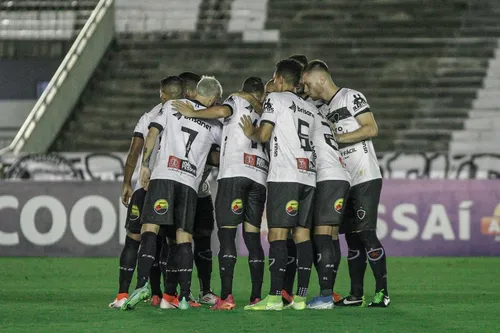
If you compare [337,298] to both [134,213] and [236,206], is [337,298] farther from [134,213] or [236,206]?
[134,213]

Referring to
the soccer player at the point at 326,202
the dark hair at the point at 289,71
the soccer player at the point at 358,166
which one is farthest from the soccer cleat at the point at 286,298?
the dark hair at the point at 289,71

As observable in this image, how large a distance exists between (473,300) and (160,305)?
2.70 m

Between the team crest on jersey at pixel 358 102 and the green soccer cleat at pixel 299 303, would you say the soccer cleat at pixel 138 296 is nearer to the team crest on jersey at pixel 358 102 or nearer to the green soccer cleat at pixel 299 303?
the green soccer cleat at pixel 299 303

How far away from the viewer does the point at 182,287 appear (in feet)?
30.1

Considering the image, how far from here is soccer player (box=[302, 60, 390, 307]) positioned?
9.37 m

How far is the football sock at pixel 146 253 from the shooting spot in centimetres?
891

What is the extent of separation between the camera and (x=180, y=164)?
920 cm

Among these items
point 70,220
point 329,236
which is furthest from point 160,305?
point 70,220

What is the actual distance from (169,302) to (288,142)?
155cm

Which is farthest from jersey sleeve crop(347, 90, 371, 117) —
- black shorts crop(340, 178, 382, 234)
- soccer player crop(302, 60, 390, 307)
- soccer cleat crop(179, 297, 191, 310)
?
soccer cleat crop(179, 297, 191, 310)

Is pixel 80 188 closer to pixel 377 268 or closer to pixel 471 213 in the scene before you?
pixel 471 213

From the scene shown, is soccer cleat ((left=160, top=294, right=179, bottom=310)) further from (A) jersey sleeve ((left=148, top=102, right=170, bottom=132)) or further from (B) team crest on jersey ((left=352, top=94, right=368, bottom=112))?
(B) team crest on jersey ((left=352, top=94, right=368, bottom=112))

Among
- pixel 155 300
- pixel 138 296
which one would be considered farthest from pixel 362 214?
pixel 138 296

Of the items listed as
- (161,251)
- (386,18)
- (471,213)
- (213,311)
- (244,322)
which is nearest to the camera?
(244,322)
